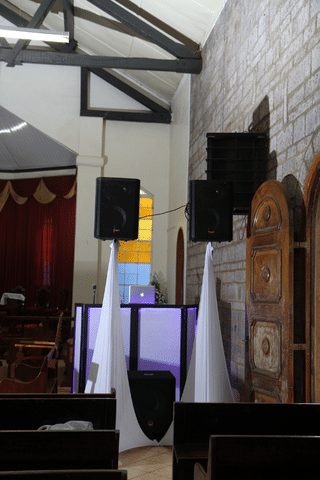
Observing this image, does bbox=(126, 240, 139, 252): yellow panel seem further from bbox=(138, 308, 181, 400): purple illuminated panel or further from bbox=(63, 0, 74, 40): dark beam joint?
bbox=(138, 308, 181, 400): purple illuminated panel

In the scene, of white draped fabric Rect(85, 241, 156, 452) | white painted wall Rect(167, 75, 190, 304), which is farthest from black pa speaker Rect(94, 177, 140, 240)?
white painted wall Rect(167, 75, 190, 304)

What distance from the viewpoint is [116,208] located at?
14.9 feet

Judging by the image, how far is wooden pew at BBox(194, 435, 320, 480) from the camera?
5.68 ft

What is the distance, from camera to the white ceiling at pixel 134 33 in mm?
6613

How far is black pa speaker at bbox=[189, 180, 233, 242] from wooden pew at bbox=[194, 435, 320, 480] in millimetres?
2583

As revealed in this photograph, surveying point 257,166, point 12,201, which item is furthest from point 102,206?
point 12,201

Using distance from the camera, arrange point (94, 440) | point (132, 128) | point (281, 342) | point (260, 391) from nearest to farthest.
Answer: point (94, 440), point (281, 342), point (260, 391), point (132, 128)

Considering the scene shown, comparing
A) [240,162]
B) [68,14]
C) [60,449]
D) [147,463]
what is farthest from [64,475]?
[68,14]

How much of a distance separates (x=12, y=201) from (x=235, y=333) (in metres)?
10.1

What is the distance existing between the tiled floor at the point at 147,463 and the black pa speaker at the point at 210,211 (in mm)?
1805

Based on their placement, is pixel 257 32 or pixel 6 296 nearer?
pixel 257 32

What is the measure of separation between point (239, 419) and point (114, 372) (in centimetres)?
186

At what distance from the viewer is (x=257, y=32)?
462 centimetres

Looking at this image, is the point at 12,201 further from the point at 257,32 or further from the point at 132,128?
the point at 257,32
